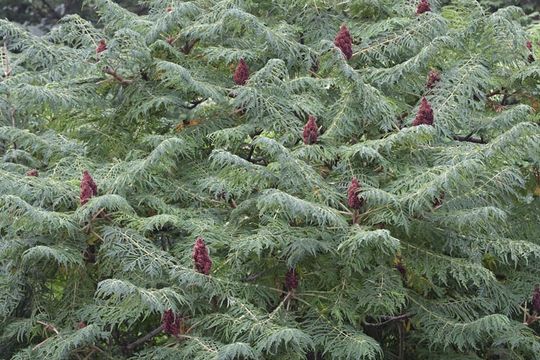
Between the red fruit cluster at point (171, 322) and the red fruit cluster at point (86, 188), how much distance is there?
2.04 ft

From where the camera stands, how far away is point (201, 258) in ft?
13.1

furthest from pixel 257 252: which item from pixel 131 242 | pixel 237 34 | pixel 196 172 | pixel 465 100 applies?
pixel 237 34

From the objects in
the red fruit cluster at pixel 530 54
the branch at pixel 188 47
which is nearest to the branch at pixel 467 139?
the red fruit cluster at pixel 530 54

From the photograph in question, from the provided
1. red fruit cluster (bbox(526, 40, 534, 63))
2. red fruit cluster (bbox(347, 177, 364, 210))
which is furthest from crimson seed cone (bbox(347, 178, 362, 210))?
red fruit cluster (bbox(526, 40, 534, 63))

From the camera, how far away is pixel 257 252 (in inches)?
156

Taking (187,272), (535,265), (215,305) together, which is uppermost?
(187,272)

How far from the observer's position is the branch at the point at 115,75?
4959 mm

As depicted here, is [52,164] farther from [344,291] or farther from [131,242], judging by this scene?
[344,291]

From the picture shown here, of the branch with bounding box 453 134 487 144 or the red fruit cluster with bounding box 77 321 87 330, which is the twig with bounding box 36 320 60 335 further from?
the branch with bounding box 453 134 487 144

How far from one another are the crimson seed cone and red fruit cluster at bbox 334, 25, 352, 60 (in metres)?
0.89

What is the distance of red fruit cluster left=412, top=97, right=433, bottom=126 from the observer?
14.5ft

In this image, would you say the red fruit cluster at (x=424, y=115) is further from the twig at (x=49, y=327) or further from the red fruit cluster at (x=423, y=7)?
the twig at (x=49, y=327)

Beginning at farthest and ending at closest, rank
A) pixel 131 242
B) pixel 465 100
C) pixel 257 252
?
pixel 465 100
pixel 131 242
pixel 257 252

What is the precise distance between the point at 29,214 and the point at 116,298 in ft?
1.57
